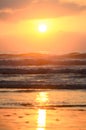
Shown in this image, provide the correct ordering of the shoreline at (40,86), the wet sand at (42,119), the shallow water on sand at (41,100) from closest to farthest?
the wet sand at (42,119), the shallow water on sand at (41,100), the shoreline at (40,86)

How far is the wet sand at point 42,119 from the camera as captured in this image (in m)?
10.3

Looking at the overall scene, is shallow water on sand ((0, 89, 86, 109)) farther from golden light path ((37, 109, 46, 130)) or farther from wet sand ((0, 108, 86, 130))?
golden light path ((37, 109, 46, 130))

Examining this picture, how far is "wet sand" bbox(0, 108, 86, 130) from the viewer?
10316mm

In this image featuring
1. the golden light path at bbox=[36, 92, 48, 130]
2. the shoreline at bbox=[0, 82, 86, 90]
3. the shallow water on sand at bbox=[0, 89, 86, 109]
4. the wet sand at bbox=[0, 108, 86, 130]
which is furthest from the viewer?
the shoreline at bbox=[0, 82, 86, 90]

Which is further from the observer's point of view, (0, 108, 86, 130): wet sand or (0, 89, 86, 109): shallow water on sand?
(0, 89, 86, 109): shallow water on sand

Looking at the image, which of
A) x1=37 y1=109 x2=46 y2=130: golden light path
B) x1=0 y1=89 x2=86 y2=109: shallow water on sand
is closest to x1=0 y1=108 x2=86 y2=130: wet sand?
x1=37 y1=109 x2=46 y2=130: golden light path

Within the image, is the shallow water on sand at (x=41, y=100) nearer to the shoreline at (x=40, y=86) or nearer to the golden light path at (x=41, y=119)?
the golden light path at (x=41, y=119)

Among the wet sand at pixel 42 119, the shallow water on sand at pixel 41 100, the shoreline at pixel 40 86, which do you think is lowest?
the wet sand at pixel 42 119

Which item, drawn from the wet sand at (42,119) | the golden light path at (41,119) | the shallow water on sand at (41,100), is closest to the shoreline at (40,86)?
the shallow water on sand at (41,100)

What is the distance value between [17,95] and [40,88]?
359cm

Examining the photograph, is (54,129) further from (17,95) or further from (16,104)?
(17,95)

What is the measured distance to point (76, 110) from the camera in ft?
42.3

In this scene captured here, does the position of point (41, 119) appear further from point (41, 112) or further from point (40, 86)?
point (40, 86)

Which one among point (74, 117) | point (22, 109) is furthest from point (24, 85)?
point (74, 117)
